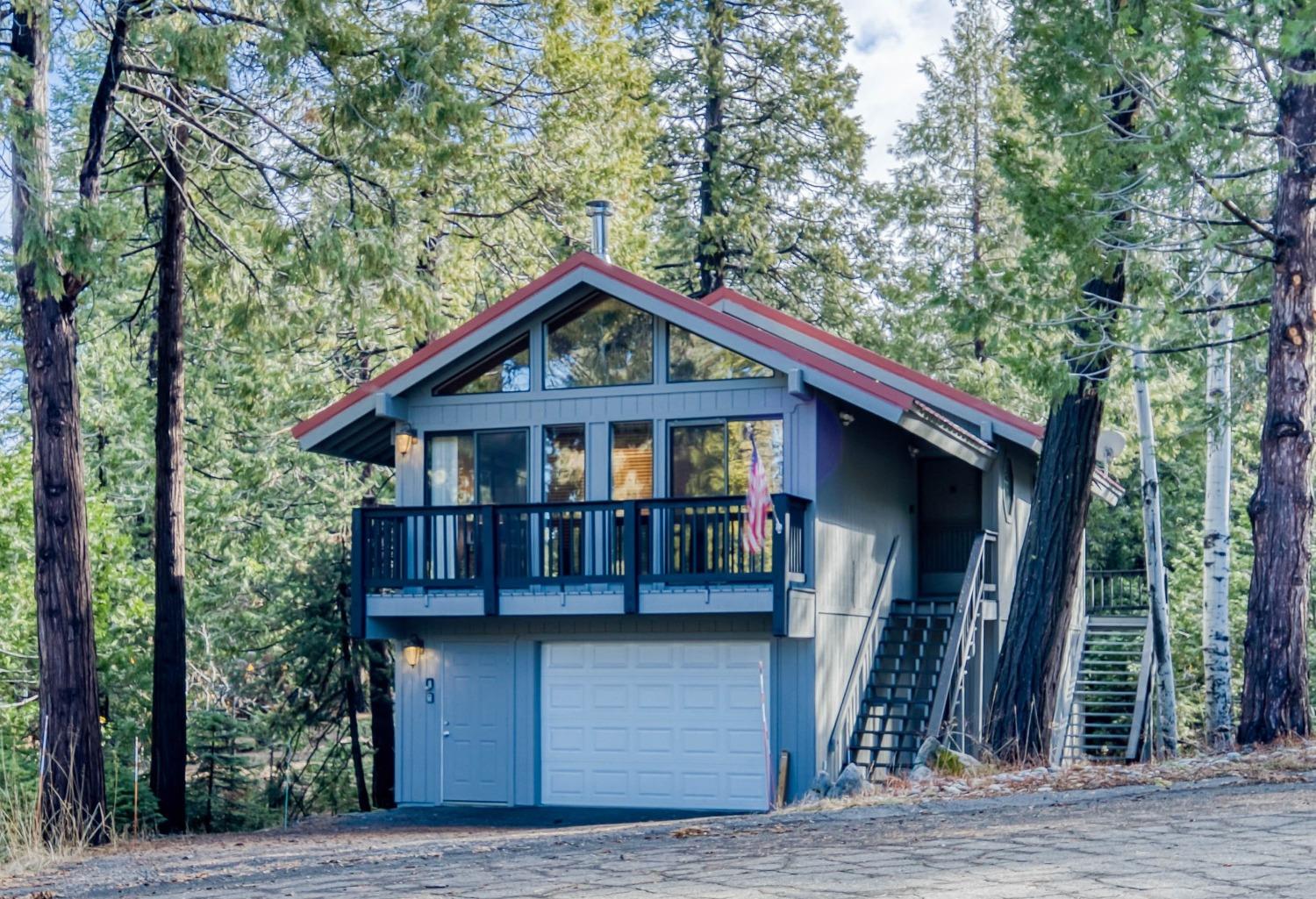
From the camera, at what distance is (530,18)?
23.9 meters

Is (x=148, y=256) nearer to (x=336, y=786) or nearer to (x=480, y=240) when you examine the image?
(x=480, y=240)

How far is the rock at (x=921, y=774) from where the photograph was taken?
47.9 feet

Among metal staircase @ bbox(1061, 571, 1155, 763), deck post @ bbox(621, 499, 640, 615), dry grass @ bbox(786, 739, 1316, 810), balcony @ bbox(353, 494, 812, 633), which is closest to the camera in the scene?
dry grass @ bbox(786, 739, 1316, 810)

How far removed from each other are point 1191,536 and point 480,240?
1756 centimetres

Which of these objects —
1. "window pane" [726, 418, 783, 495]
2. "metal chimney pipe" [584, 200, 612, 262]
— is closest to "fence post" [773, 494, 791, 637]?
"window pane" [726, 418, 783, 495]

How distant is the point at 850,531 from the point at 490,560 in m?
4.51

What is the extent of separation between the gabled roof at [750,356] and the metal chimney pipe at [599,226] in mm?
1406

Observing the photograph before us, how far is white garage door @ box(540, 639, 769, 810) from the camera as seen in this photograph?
754 inches

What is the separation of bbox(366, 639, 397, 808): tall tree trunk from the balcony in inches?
236

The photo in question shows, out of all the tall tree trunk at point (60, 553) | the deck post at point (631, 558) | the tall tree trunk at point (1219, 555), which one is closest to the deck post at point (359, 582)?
the deck post at point (631, 558)

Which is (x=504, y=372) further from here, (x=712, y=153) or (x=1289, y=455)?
(x=712, y=153)

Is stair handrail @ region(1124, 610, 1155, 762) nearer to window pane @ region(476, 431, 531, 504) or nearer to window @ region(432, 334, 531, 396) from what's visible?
window pane @ region(476, 431, 531, 504)

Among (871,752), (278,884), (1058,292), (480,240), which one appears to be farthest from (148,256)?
(278,884)

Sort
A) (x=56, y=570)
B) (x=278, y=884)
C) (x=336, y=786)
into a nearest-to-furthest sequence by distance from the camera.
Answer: (x=278, y=884)
(x=56, y=570)
(x=336, y=786)
